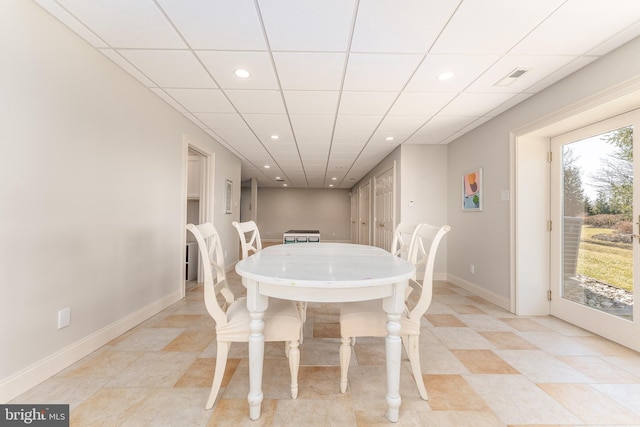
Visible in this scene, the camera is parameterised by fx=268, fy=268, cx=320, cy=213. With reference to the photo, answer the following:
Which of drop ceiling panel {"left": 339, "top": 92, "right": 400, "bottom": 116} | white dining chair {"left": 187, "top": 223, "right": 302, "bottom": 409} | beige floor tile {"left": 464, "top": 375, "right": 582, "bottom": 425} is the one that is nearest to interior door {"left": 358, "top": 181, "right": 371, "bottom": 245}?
drop ceiling panel {"left": 339, "top": 92, "right": 400, "bottom": 116}

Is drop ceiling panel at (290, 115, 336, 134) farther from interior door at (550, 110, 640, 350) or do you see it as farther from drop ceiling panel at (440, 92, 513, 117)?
interior door at (550, 110, 640, 350)

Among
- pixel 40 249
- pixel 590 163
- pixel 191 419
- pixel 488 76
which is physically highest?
pixel 488 76

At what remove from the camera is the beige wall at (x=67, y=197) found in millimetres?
1516

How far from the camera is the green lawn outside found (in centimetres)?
219

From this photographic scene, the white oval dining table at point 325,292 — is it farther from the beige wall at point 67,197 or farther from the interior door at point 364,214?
the interior door at point 364,214

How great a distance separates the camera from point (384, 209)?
561 centimetres

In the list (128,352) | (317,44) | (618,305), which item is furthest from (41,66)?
(618,305)

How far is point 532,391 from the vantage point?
163 centimetres

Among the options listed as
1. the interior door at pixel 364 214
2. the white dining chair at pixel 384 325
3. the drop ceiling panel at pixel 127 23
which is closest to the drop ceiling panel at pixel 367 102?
the drop ceiling panel at pixel 127 23

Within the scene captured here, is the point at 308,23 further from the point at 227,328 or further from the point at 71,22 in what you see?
the point at 227,328

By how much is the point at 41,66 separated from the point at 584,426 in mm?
3656

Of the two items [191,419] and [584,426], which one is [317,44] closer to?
[191,419]

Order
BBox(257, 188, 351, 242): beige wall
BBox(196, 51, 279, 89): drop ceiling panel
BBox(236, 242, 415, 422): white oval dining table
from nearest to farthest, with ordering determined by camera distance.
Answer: BBox(236, 242, 415, 422): white oval dining table
BBox(196, 51, 279, 89): drop ceiling panel
BBox(257, 188, 351, 242): beige wall

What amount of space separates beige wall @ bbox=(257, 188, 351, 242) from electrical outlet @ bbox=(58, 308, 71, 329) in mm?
9185
